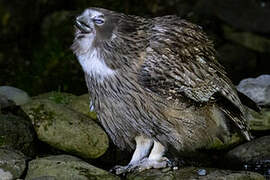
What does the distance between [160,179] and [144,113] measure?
0.52 meters

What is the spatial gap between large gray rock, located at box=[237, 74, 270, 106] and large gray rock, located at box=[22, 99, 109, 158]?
165 cm

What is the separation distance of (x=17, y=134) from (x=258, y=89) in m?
2.50

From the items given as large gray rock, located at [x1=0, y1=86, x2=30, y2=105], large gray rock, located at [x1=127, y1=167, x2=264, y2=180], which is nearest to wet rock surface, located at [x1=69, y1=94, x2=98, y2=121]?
large gray rock, located at [x1=0, y1=86, x2=30, y2=105]

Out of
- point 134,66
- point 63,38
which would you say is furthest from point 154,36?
point 63,38

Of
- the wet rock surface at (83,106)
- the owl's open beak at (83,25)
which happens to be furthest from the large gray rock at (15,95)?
the owl's open beak at (83,25)

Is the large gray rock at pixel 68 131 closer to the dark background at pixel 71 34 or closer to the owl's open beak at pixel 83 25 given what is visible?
the owl's open beak at pixel 83 25

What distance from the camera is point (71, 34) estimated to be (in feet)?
28.1

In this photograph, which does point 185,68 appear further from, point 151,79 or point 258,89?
point 258,89

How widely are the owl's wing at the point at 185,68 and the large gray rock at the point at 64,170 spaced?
756 millimetres

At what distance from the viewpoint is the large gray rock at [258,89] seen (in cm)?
580

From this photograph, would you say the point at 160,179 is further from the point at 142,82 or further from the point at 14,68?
the point at 14,68

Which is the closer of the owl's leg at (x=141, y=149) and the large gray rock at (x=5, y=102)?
the owl's leg at (x=141, y=149)

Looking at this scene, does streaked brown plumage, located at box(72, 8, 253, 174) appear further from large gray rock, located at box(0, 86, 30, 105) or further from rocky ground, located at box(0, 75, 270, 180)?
large gray rock, located at box(0, 86, 30, 105)

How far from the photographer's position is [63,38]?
868 centimetres
